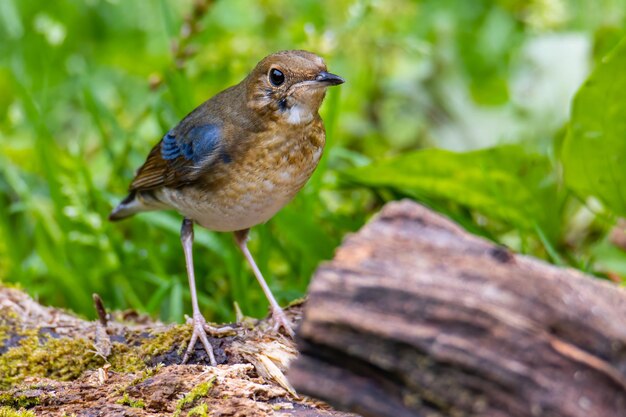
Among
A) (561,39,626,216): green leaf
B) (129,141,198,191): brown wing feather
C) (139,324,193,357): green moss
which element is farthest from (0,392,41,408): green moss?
(561,39,626,216): green leaf

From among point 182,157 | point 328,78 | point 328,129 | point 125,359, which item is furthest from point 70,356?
point 328,129

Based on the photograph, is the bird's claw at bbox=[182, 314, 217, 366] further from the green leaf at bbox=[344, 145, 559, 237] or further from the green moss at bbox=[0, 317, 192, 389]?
the green leaf at bbox=[344, 145, 559, 237]

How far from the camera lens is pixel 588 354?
200cm

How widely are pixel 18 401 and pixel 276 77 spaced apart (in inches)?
61.9

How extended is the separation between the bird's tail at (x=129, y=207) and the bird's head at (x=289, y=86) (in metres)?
1.02

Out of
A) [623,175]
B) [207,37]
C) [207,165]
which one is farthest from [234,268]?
[207,37]

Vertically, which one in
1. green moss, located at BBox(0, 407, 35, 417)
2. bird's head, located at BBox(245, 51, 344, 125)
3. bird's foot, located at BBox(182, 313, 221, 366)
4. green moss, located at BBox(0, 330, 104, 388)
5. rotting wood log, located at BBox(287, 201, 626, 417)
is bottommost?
green moss, located at BBox(0, 330, 104, 388)

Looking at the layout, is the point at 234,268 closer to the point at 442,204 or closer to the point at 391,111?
the point at 442,204

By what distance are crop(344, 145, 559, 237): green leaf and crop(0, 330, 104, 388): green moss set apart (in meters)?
1.91

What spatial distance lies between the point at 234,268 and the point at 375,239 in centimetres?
258

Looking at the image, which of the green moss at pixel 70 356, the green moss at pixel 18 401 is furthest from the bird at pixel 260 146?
the green moss at pixel 18 401

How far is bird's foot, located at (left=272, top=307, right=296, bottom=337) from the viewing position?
11.7ft

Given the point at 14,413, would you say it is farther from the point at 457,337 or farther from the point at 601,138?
the point at 601,138

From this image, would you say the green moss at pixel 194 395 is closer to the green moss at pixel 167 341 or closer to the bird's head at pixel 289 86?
the green moss at pixel 167 341
